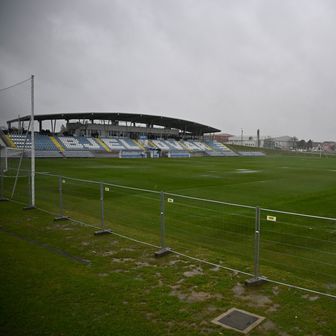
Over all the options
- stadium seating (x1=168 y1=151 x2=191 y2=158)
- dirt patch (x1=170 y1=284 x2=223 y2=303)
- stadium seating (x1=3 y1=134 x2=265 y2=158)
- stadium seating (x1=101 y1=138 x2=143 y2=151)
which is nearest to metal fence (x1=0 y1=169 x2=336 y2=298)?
dirt patch (x1=170 y1=284 x2=223 y2=303)

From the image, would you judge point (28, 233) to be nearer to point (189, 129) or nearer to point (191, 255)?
point (191, 255)

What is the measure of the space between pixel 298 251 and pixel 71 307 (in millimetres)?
6205

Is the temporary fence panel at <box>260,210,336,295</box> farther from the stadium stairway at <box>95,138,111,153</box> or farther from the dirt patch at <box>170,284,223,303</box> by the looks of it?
the stadium stairway at <box>95,138,111,153</box>

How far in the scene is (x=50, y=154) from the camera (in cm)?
6588

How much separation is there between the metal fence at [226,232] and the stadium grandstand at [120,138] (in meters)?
53.1

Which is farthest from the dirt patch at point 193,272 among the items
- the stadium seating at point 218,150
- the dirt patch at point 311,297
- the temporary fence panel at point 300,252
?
the stadium seating at point 218,150

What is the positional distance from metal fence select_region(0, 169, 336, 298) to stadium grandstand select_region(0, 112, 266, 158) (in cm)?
5309

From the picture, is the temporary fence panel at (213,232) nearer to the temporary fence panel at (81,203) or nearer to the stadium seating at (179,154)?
the temporary fence panel at (81,203)

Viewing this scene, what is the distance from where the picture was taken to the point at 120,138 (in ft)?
294

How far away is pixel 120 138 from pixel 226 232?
80.5m

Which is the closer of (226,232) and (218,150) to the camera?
(226,232)

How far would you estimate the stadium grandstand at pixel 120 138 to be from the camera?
2830 inches

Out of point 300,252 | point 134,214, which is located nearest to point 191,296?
point 300,252

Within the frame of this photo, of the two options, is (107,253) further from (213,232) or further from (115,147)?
(115,147)
